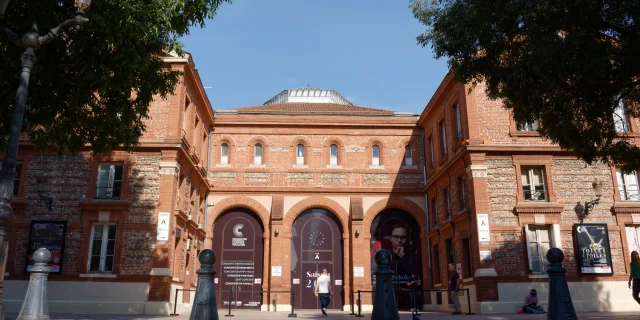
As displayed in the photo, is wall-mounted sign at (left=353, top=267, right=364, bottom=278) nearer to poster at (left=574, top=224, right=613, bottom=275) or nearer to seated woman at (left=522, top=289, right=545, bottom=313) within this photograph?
seated woman at (left=522, top=289, right=545, bottom=313)

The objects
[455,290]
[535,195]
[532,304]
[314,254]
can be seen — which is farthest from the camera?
[314,254]

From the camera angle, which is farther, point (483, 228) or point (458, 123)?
point (458, 123)

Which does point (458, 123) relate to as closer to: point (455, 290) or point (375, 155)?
point (375, 155)

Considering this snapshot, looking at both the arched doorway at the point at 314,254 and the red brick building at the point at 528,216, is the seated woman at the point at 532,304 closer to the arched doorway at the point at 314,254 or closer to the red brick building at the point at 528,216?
the red brick building at the point at 528,216

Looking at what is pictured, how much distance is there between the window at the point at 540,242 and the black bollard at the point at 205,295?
14248 millimetres

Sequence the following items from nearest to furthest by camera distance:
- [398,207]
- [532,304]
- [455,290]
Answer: [532,304]
[455,290]
[398,207]

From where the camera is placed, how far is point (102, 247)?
56.7 ft

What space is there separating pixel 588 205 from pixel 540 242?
214 centimetres

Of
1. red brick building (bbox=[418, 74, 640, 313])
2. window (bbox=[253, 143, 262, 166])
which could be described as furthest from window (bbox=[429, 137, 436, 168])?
window (bbox=[253, 143, 262, 166])

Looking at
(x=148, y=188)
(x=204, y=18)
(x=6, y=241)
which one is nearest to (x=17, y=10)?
(x=204, y=18)

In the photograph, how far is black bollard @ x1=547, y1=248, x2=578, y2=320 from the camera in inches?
191

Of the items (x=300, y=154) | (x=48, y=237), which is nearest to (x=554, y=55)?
(x=300, y=154)

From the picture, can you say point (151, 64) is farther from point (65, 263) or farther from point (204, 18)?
point (65, 263)

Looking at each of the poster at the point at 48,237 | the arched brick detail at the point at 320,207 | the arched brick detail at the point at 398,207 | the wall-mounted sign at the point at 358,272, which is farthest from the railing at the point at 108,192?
the arched brick detail at the point at 398,207
